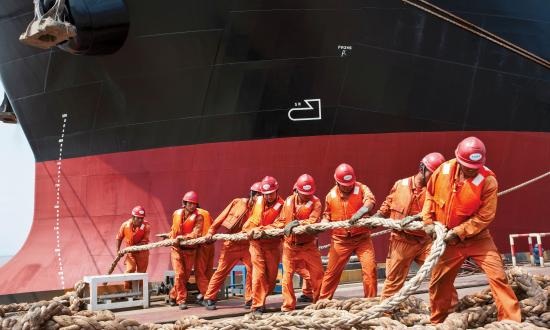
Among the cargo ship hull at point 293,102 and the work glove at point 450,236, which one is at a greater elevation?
the cargo ship hull at point 293,102

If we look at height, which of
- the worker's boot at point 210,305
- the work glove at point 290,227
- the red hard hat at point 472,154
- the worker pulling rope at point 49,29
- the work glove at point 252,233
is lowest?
the worker's boot at point 210,305

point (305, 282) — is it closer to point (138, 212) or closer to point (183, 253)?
point (183, 253)

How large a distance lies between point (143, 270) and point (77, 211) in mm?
2348

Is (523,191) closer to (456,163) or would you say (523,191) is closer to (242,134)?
(242,134)

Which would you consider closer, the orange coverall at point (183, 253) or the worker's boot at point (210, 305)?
the worker's boot at point (210, 305)

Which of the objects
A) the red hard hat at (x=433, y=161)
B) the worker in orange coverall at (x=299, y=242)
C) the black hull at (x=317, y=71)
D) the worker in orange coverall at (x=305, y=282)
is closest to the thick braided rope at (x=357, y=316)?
the red hard hat at (x=433, y=161)

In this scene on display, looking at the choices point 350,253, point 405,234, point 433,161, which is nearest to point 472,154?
point 433,161

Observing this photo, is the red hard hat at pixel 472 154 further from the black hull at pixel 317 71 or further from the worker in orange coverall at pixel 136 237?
the worker in orange coverall at pixel 136 237

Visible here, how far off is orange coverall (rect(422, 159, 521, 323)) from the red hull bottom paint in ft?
15.7

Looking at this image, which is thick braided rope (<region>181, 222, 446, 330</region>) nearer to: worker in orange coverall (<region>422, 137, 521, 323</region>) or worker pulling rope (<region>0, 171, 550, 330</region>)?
worker pulling rope (<region>0, 171, 550, 330</region>)

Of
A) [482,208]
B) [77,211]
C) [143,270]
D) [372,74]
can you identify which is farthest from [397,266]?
[77,211]

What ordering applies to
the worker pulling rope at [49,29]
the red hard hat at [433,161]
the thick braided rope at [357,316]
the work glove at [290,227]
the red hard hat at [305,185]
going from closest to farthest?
the thick braided rope at [357,316], the red hard hat at [433,161], the work glove at [290,227], the red hard hat at [305,185], the worker pulling rope at [49,29]

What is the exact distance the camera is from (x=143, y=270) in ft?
28.9

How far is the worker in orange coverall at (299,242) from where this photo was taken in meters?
5.85
